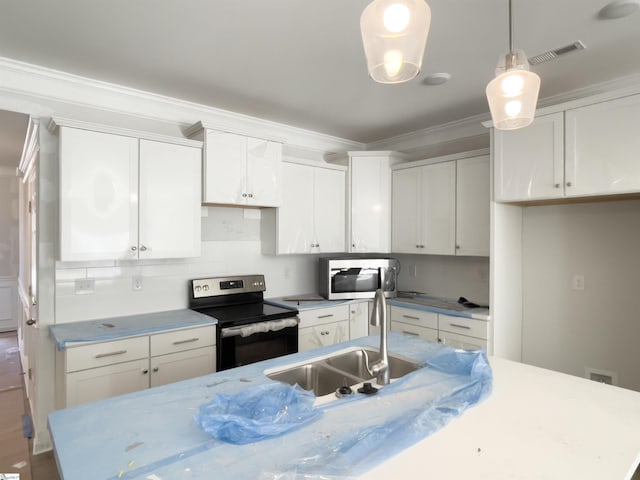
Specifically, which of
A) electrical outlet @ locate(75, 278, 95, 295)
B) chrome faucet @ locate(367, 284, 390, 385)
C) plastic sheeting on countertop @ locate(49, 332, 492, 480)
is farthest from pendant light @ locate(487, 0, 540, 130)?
electrical outlet @ locate(75, 278, 95, 295)

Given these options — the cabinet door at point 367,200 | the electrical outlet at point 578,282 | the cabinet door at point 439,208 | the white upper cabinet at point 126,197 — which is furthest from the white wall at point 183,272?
the electrical outlet at point 578,282

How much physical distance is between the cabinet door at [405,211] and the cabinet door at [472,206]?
41 centimetres

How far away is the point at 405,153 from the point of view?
401 centimetres

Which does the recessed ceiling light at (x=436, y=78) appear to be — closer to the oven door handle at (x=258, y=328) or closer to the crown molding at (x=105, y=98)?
the crown molding at (x=105, y=98)

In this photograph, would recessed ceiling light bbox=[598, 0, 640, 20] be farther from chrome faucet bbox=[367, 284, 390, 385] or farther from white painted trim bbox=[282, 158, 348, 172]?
white painted trim bbox=[282, 158, 348, 172]

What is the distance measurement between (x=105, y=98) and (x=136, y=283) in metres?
1.35

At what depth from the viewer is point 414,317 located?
134 inches

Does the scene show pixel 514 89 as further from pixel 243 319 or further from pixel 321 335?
pixel 321 335

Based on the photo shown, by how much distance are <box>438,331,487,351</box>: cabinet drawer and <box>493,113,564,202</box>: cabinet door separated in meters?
1.10

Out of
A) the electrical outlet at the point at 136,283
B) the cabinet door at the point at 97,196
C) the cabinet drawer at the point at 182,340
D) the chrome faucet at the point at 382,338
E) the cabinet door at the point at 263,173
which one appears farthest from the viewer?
the cabinet door at the point at 263,173

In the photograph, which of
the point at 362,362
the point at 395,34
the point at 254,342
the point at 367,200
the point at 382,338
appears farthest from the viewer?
the point at 367,200

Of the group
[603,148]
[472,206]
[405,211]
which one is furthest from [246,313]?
[603,148]

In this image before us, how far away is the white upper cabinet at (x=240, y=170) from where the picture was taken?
288 cm

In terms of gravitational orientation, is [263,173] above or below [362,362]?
above
